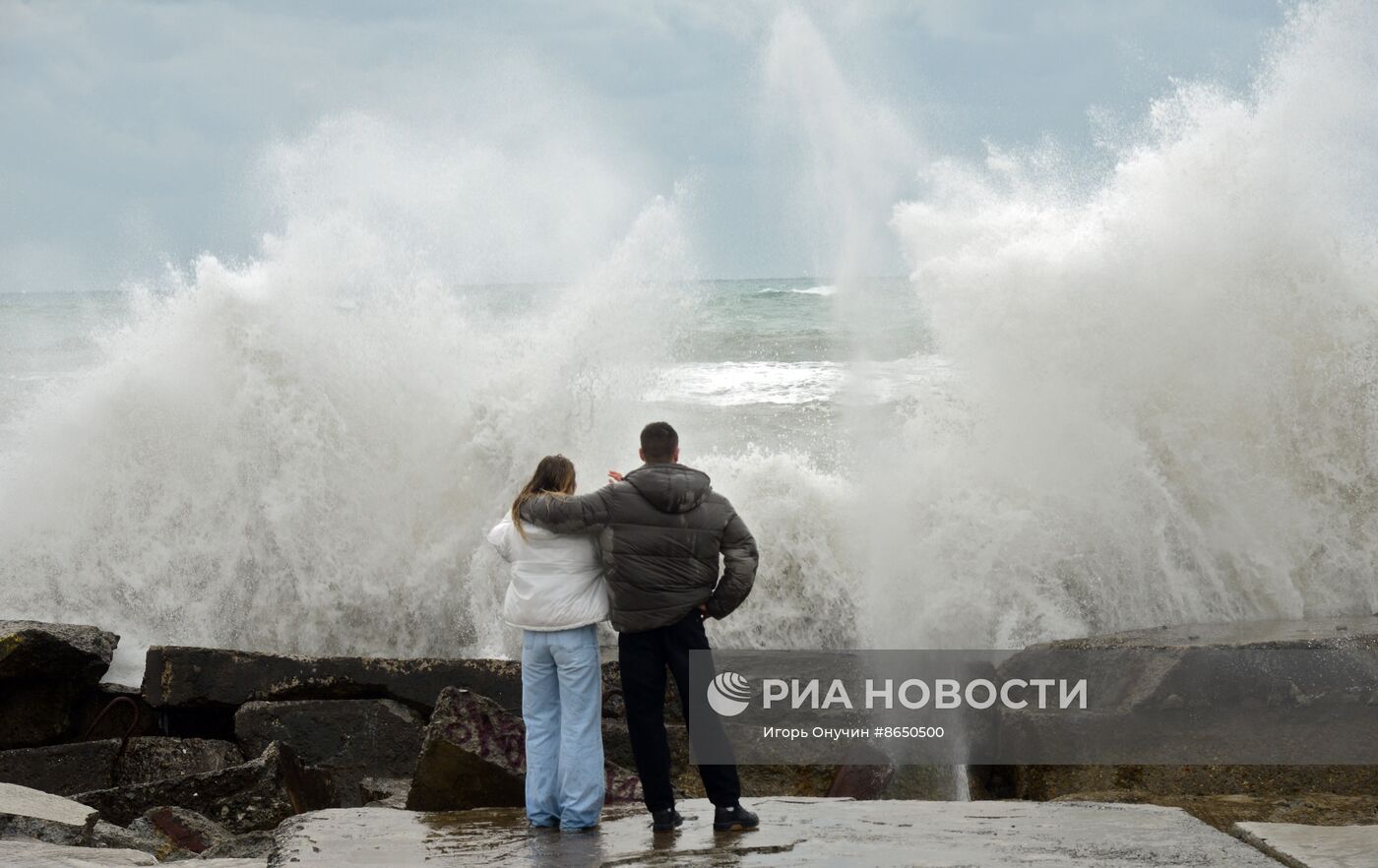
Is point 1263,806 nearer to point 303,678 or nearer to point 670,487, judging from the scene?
point 670,487

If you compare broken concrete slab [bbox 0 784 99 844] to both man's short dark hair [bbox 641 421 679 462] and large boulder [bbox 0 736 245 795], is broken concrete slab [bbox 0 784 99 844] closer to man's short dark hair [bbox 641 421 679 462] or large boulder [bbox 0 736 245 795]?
large boulder [bbox 0 736 245 795]

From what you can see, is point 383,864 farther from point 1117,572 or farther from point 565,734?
point 1117,572

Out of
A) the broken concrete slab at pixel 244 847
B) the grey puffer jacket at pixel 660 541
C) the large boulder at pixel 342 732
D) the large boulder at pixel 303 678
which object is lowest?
the broken concrete slab at pixel 244 847

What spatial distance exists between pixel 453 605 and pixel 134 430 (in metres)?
3.17

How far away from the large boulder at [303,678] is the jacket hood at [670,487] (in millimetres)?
2626

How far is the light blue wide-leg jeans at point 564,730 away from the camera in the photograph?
481 cm

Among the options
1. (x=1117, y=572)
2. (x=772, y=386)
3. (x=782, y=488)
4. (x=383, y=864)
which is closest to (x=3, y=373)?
(x=772, y=386)

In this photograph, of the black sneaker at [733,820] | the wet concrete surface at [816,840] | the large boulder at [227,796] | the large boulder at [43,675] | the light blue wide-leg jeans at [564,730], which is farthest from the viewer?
the large boulder at [43,675]

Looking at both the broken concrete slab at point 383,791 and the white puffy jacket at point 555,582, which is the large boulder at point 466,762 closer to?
the white puffy jacket at point 555,582

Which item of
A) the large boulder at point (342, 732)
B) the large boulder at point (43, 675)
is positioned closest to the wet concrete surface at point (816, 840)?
the large boulder at point (342, 732)

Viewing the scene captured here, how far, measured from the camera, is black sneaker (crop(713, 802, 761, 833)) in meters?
4.64

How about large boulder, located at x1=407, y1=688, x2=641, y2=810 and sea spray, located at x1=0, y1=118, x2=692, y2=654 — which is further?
sea spray, located at x1=0, y1=118, x2=692, y2=654

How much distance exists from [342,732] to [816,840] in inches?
139

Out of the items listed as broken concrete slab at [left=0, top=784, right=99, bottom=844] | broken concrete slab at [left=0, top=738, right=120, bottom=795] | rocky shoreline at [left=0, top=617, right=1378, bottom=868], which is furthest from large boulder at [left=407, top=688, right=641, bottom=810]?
broken concrete slab at [left=0, top=738, right=120, bottom=795]
